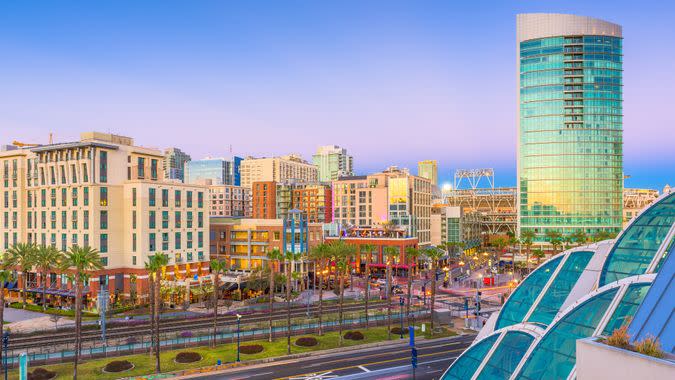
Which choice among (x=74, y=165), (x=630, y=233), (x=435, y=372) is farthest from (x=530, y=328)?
(x=74, y=165)

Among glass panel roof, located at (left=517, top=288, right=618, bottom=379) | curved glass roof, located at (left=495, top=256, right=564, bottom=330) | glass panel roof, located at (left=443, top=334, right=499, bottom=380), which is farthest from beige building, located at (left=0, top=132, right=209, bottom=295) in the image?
glass panel roof, located at (left=517, top=288, right=618, bottom=379)

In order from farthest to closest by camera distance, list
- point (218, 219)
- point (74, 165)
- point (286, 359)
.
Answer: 1. point (218, 219)
2. point (74, 165)
3. point (286, 359)

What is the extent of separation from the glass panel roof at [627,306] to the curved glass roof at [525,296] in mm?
11925

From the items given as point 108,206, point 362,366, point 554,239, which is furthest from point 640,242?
point 554,239

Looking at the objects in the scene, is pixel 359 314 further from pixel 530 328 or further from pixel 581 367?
pixel 581 367

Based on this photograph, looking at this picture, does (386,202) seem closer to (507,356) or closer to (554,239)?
(554,239)

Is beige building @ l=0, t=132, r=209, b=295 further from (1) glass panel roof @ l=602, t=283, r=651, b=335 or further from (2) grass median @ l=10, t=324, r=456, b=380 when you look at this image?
(1) glass panel roof @ l=602, t=283, r=651, b=335

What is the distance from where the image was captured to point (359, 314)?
8531 cm

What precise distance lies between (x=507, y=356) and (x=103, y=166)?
91.2 meters

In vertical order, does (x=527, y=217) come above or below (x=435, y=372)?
above

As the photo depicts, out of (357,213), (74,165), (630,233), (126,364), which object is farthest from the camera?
Result: (357,213)

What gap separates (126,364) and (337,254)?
46514 millimetres

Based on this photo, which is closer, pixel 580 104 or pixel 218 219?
pixel 218 219

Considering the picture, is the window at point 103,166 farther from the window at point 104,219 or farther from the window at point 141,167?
the window at point 141,167
